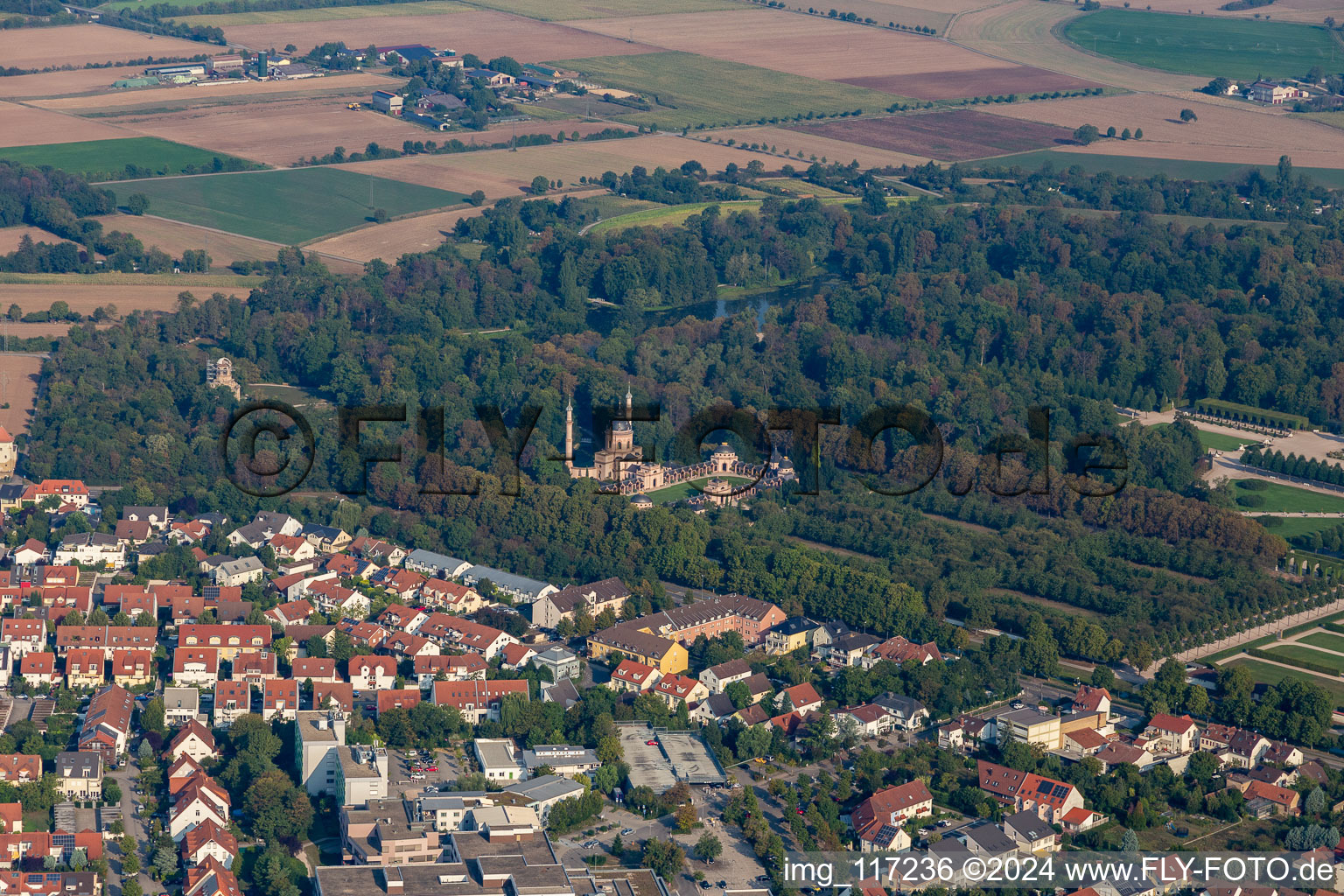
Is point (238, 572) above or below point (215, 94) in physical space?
below

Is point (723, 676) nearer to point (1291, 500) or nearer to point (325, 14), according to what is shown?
point (1291, 500)

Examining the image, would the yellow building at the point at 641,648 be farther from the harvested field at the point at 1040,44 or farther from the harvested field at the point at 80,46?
the harvested field at the point at 1040,44

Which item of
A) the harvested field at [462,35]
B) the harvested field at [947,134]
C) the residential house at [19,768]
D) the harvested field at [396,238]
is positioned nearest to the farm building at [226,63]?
the harvested field at [462,35]

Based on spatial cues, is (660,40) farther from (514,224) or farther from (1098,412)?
(1098,412)

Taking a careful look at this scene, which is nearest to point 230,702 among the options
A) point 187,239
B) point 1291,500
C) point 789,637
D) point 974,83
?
point 789,637

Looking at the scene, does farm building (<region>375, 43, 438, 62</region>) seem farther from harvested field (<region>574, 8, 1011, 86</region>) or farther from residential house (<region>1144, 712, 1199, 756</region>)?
residential house (<region>1144, 712, 1199, 756</region>)

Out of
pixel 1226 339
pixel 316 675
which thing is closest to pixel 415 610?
pixel 316 675
